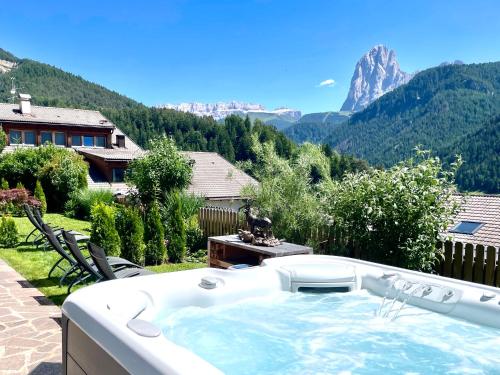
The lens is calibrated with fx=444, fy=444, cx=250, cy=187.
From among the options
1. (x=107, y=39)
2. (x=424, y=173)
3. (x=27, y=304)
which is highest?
(x=107, y=39)

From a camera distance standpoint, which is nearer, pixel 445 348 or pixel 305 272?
pixel 445 348

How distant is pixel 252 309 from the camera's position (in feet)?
15.5

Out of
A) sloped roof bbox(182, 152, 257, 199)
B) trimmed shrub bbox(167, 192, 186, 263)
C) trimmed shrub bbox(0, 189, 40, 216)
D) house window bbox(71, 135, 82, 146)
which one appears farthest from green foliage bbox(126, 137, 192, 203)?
house window bbox(71, 135, 82, 146)

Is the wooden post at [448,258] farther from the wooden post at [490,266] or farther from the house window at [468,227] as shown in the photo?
the house window at [468,227]

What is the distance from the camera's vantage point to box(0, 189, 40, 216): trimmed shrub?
14797mm

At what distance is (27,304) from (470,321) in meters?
4.80

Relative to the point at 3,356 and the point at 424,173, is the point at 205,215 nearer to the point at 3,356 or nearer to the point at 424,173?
the point at 424,173

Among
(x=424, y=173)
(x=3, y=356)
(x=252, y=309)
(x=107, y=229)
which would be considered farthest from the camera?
(x=107, y=229)

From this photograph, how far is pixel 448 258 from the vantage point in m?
6.07

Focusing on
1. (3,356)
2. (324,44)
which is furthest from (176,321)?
(324,44)

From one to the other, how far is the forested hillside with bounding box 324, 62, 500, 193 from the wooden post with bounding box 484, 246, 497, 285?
57820 millimetres

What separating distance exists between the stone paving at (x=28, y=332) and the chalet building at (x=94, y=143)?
14345 mm

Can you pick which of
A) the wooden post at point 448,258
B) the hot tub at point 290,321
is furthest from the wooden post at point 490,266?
the hot tub at point 290,321

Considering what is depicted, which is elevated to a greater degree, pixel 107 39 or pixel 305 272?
pixel 107 39
